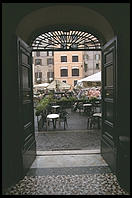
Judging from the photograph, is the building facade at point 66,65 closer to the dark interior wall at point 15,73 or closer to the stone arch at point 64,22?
the stone arch at point 64,22

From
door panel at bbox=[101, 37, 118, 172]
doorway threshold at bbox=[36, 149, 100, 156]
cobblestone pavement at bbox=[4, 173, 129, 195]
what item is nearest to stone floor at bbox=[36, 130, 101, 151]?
doorway threshold at bbox=[36, 149, 100, 156]

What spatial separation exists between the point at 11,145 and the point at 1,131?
39 cm

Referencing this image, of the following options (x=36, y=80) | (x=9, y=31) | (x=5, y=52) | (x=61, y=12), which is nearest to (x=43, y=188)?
(x=5, y=52)

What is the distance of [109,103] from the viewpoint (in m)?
4.71

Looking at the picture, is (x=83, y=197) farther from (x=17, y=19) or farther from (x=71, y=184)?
(x=17, y=19)

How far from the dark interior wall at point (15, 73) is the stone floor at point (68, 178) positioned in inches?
16.8

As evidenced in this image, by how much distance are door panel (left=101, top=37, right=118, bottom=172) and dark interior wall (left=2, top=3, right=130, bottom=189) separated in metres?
0.18

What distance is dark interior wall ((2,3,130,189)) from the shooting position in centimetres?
389

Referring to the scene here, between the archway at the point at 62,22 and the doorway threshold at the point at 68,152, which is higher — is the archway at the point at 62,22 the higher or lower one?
the higher one

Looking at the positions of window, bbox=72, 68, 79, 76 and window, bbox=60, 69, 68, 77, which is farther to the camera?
window, bbox=60, 69, 68, 77

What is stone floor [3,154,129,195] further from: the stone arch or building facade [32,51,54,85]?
building facade [32,51,54,85]

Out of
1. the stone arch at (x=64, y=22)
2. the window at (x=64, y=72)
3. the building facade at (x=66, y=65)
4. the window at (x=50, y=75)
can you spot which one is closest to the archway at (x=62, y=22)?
the stone arch at (x=64, y=22)

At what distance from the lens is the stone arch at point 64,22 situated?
4113mm

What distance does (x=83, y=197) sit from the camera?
3.38 m
